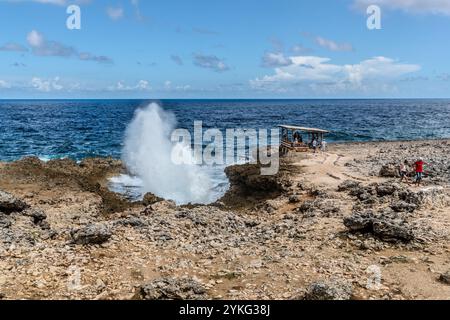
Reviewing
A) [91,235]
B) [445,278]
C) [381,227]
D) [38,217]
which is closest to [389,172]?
[381,227]

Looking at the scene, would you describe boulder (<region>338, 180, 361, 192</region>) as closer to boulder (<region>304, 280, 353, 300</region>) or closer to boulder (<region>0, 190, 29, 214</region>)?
boulder (<region>304, 280, 353, 300</region>)

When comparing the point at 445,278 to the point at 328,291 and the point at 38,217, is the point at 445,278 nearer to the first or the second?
the point at 328,291

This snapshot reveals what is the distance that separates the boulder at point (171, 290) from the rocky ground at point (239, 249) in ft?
0.08

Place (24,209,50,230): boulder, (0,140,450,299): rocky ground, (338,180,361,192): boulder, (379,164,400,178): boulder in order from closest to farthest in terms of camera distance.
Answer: (0,140,450,299): rocky ground, (24,209,50,230): boulder, (338,180,361,192): boulder, (379,164,400,178): boulder

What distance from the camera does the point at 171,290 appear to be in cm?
1007

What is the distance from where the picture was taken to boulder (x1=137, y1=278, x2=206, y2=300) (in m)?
9.95

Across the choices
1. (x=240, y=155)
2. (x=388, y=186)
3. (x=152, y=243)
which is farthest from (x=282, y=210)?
(x=240, y=155)

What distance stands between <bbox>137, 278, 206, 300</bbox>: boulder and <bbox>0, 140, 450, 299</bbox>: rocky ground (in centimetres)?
3

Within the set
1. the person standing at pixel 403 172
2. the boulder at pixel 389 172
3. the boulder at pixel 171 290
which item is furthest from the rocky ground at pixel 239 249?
the boulder at pixel 389 172

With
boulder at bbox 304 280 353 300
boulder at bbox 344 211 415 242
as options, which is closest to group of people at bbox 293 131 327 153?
boulder at bbox 344 211 415 242

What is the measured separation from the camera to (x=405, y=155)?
33969 mm

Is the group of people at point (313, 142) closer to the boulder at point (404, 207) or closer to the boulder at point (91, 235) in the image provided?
the boulder at point (404, 207)

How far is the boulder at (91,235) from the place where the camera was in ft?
41.8

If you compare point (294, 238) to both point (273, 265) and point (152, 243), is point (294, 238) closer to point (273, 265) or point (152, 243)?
point (273, 265)
